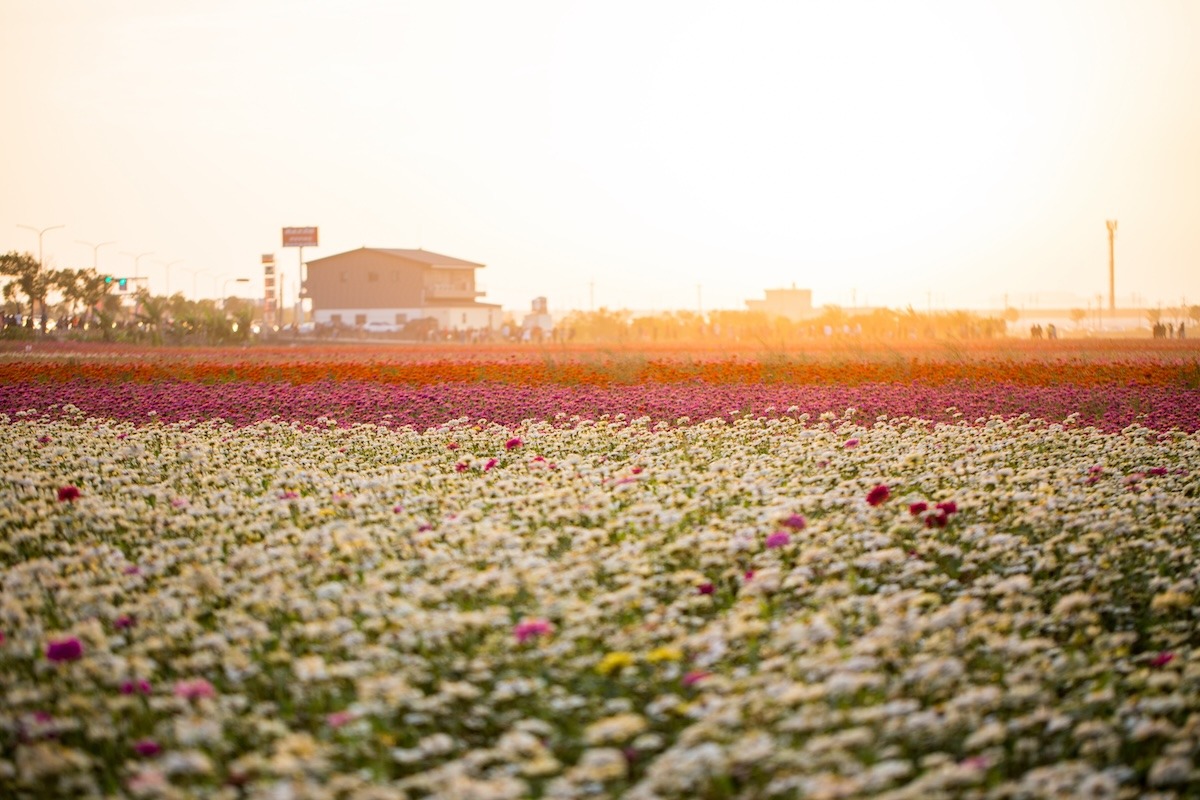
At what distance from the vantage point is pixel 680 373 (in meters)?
22.5

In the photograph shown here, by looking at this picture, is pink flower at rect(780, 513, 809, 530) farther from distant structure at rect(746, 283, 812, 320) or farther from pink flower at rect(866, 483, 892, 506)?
distant structure at rect(746, 283, 812, 320)

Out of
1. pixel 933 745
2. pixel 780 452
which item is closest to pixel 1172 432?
pixel 780 452

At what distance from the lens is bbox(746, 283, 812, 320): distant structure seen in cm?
15638

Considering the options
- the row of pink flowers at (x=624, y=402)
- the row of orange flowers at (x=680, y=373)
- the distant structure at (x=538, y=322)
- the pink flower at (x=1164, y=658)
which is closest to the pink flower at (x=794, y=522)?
the pink flower at (x=1164, y=658)

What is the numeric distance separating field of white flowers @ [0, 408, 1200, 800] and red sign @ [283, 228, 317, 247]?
420 ft

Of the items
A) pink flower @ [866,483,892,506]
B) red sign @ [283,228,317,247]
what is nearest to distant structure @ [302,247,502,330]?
red sign @ [283,228,317,247]

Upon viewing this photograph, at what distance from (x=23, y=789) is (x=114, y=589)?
1562mm

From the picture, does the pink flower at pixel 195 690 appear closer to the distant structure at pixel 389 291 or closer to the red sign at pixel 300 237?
the distant structure at pixel 389 291

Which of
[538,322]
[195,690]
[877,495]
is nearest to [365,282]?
[538,322]

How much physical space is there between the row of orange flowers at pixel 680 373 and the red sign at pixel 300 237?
110836mm

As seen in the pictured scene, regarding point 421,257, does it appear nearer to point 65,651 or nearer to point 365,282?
point 365,282

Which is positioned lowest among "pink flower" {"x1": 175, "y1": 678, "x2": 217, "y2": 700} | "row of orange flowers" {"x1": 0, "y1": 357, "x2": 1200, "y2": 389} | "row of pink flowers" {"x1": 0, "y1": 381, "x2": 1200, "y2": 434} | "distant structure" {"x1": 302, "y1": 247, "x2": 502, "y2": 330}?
"pink flower" {"x1": 175, "y1": 678, "x2": 217, "y2": 700}

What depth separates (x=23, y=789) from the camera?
4.83m

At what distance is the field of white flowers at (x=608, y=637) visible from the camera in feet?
14.7
